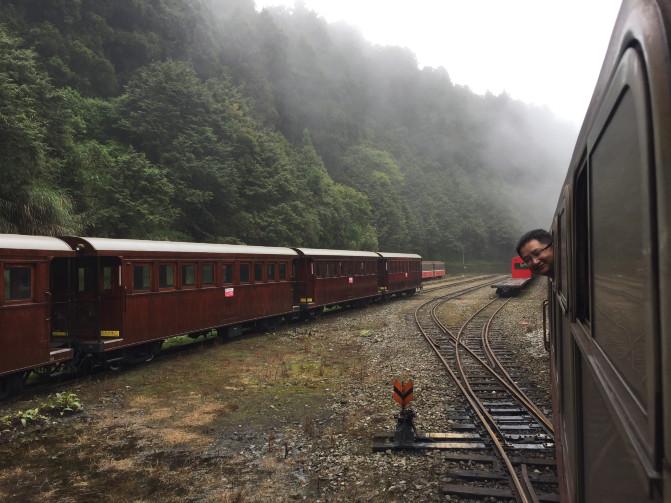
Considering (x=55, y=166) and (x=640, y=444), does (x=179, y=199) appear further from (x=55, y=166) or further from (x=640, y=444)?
(x=640, y=444)

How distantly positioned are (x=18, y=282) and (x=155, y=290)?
3.47 meters

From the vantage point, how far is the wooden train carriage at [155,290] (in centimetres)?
1133

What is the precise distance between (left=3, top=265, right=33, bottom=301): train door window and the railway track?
298 inches

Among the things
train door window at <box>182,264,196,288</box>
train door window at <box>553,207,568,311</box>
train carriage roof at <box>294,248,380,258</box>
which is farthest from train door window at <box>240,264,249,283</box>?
train door window at <box>553,207,568,311</box>

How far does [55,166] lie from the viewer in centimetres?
2427

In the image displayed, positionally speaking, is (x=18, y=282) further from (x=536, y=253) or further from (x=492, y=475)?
(x=536, y=253)

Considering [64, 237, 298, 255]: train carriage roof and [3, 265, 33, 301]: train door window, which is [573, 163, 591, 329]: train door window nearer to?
[3, 265, 33, 301]: train door window

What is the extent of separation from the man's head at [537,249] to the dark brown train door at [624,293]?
121 inches

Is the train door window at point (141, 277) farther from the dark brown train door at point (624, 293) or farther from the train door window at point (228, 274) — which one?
the dark brown train door at point (624, 293)

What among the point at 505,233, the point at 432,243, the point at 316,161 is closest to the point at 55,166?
the point at 316,161

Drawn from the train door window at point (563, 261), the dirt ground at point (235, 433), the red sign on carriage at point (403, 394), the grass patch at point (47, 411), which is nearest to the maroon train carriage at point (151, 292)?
the dirt ground at point (235, 433)

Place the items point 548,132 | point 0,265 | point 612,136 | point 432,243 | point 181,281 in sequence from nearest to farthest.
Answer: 1. point 612,136
2. point 0,265
3. point 181,281
4. point 432,243
5. point 548,132

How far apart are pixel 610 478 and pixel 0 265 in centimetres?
967

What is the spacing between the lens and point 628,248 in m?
1.29
